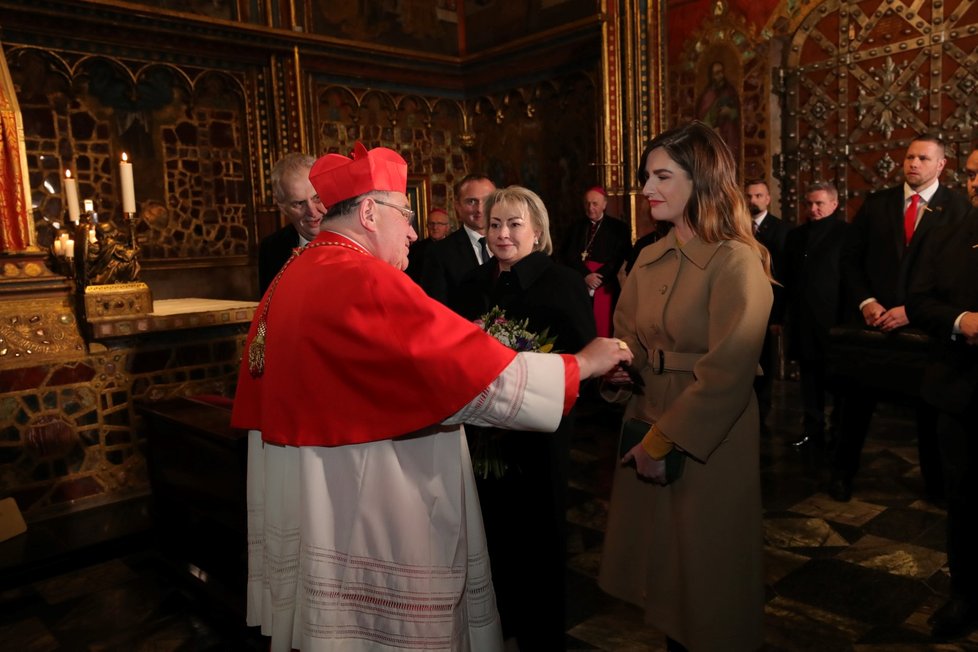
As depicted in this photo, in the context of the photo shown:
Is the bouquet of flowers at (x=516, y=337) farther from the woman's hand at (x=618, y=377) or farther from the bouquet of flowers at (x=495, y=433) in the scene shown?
the woman's hand at (x=618, y=377)

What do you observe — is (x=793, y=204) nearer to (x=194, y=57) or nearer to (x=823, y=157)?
(x=823, y=157)

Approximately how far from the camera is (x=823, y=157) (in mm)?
7758

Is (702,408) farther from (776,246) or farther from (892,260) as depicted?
(776,246)

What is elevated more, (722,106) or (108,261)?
(722,106)

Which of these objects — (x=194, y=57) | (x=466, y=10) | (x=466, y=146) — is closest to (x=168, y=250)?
(x=194, y=57)

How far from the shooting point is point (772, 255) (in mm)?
6457

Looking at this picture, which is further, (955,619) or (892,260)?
(892,260)

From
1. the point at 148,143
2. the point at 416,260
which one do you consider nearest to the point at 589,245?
the point at 416,260

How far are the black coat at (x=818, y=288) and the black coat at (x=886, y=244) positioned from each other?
14.7 inches

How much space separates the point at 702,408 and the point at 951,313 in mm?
1673

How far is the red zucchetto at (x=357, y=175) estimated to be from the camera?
2031mm

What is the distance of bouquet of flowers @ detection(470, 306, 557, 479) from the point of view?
8.34 ft

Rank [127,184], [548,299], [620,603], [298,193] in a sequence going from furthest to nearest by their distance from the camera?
1. [127,184]
2. [298,193]
3. [620,603]
4. [548,299]

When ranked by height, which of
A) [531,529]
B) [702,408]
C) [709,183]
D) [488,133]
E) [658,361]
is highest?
[488,133]
